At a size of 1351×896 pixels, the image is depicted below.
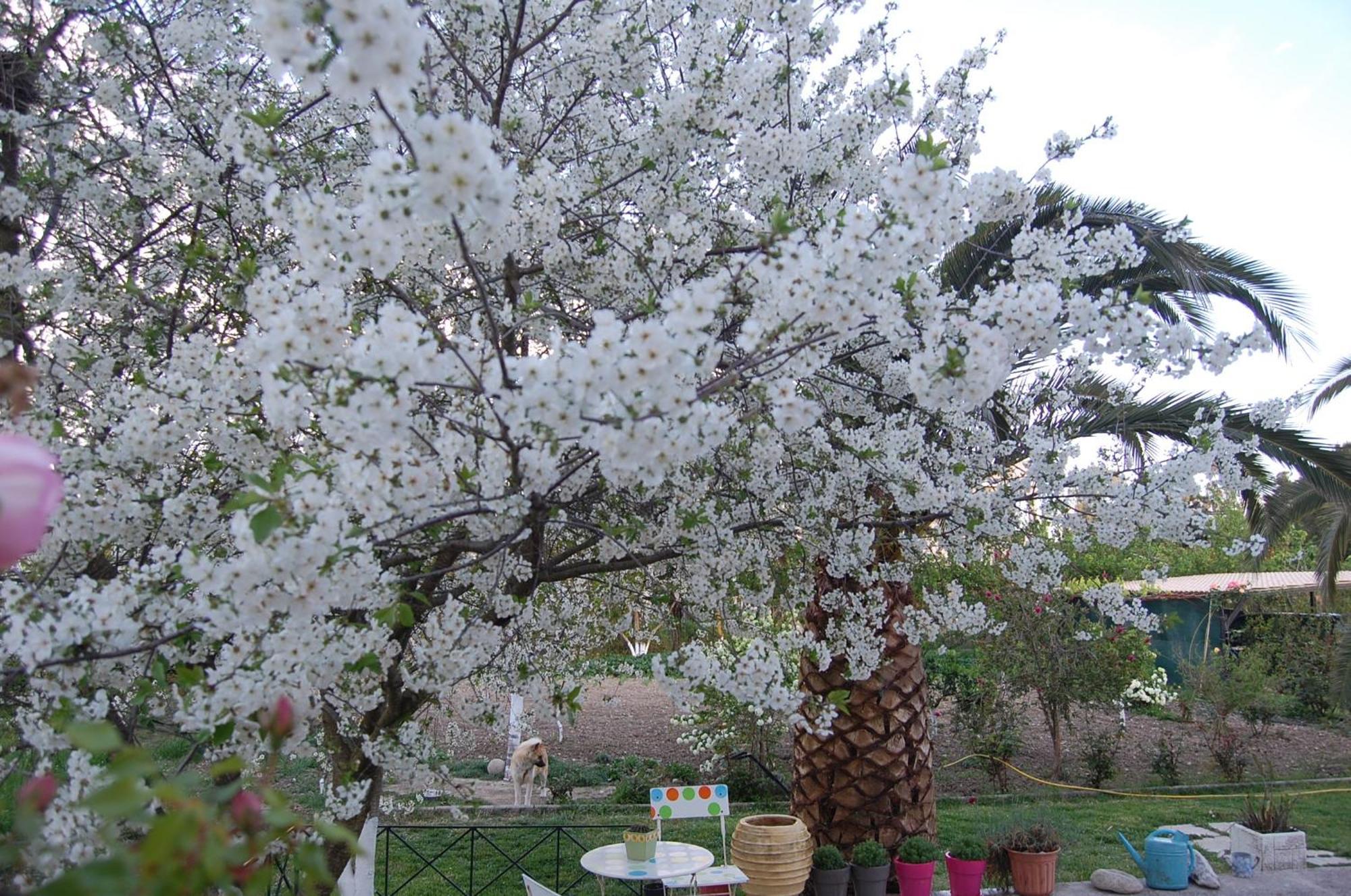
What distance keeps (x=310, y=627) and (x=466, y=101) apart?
1821 mm

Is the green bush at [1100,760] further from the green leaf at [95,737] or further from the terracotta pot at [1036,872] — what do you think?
the green leaf at [95,737]

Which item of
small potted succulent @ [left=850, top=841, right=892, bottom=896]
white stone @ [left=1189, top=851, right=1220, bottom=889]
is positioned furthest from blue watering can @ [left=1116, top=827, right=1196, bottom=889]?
small potted succulent @ [left=850, top=841, right=892, bottom=896]

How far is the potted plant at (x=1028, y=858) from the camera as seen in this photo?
5.89m

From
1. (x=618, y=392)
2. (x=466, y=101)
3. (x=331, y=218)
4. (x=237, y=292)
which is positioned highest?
(x=466, y=101)

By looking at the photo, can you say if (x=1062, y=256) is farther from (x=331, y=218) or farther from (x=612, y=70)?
(x=331, y=218)

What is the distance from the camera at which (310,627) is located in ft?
7.64

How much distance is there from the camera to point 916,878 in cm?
552

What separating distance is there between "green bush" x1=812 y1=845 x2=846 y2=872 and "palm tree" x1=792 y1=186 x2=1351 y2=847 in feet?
1.31

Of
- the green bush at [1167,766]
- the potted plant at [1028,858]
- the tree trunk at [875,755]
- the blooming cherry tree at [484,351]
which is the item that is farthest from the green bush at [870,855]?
the green bush at [1167,766]

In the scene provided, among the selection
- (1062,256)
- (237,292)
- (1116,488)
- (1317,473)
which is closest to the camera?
(237,292)

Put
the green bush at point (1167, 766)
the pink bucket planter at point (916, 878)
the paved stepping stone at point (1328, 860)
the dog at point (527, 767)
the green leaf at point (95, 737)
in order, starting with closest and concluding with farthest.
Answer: the green leaf at point (95, 737)
the pink bucket planter at point (916, 878)
the paved stepping stone at point (1328, 860)
the dog at point (527, 767)
the green bush at point (1167, 766)

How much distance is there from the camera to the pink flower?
793 millimetres

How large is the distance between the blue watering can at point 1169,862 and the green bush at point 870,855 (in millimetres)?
2103

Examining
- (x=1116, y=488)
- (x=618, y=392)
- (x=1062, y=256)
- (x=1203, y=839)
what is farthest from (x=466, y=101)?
(x=1203, y=839)
